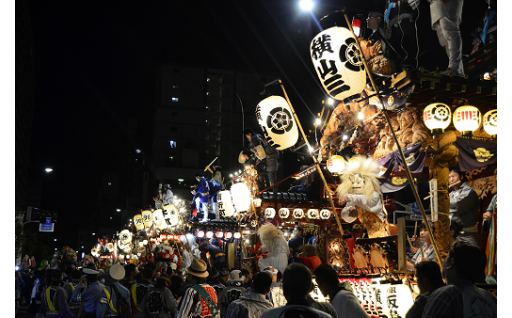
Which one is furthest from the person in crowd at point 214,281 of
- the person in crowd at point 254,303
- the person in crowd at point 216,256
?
the person in crowd at point 216,256

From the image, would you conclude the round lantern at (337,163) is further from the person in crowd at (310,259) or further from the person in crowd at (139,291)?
the person in crowd at (139,291)

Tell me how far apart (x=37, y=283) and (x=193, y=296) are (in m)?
12.3

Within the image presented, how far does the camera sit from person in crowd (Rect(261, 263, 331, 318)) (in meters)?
3.67

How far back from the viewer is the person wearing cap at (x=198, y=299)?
7.03 meters

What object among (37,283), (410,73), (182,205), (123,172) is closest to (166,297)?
(410,73)

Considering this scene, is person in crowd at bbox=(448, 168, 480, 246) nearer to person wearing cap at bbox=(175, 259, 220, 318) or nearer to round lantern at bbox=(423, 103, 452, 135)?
round lantern at bbox=(423, 103, 452, 135)

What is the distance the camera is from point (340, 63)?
10.3 meters

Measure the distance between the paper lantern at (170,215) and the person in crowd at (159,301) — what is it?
1889 centimetres

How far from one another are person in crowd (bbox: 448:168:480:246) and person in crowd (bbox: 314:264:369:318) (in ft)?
19.3

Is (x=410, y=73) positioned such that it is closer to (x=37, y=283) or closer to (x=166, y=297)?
(x=166, y=297)

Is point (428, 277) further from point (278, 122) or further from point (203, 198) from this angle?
point (203, 198)

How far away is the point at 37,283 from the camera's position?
16.2 meters

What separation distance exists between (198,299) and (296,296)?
3776mm

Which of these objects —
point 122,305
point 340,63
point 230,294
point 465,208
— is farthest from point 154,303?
point 465,208
